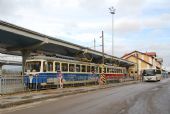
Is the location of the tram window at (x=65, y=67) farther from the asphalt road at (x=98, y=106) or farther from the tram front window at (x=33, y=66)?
the asphalt road at (x=98, y=106)

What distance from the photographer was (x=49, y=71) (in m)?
32.9

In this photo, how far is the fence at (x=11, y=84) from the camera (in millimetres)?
24430

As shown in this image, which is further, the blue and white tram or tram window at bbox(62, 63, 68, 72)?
tram window at bbox(62, 63, 68, 72)

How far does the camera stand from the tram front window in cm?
3253

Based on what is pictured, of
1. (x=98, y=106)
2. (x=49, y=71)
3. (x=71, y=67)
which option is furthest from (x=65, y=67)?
(x=98, y=106)

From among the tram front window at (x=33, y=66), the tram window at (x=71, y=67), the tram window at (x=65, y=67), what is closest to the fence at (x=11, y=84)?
the tram front window at (x=33, y=66)

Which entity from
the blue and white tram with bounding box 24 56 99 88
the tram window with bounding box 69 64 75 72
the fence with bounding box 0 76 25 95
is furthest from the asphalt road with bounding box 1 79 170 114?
the tram window with bounding box 69 64 75 72

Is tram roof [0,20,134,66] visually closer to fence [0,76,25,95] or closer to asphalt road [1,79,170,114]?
fence [0,76,25,95]

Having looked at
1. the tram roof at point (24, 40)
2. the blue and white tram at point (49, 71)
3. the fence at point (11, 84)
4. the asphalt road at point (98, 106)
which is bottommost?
the asphalt road at point (98, 106)

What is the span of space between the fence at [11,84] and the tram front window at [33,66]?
494cm

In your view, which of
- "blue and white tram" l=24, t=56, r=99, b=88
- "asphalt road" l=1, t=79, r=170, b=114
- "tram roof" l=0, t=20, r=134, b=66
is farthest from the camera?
"tram roof" l=0, t=20, r=134, b=66

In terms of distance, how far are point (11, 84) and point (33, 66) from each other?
7366 mm

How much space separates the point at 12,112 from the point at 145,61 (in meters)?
108

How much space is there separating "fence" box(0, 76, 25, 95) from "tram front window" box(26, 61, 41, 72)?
4936 millimetres
